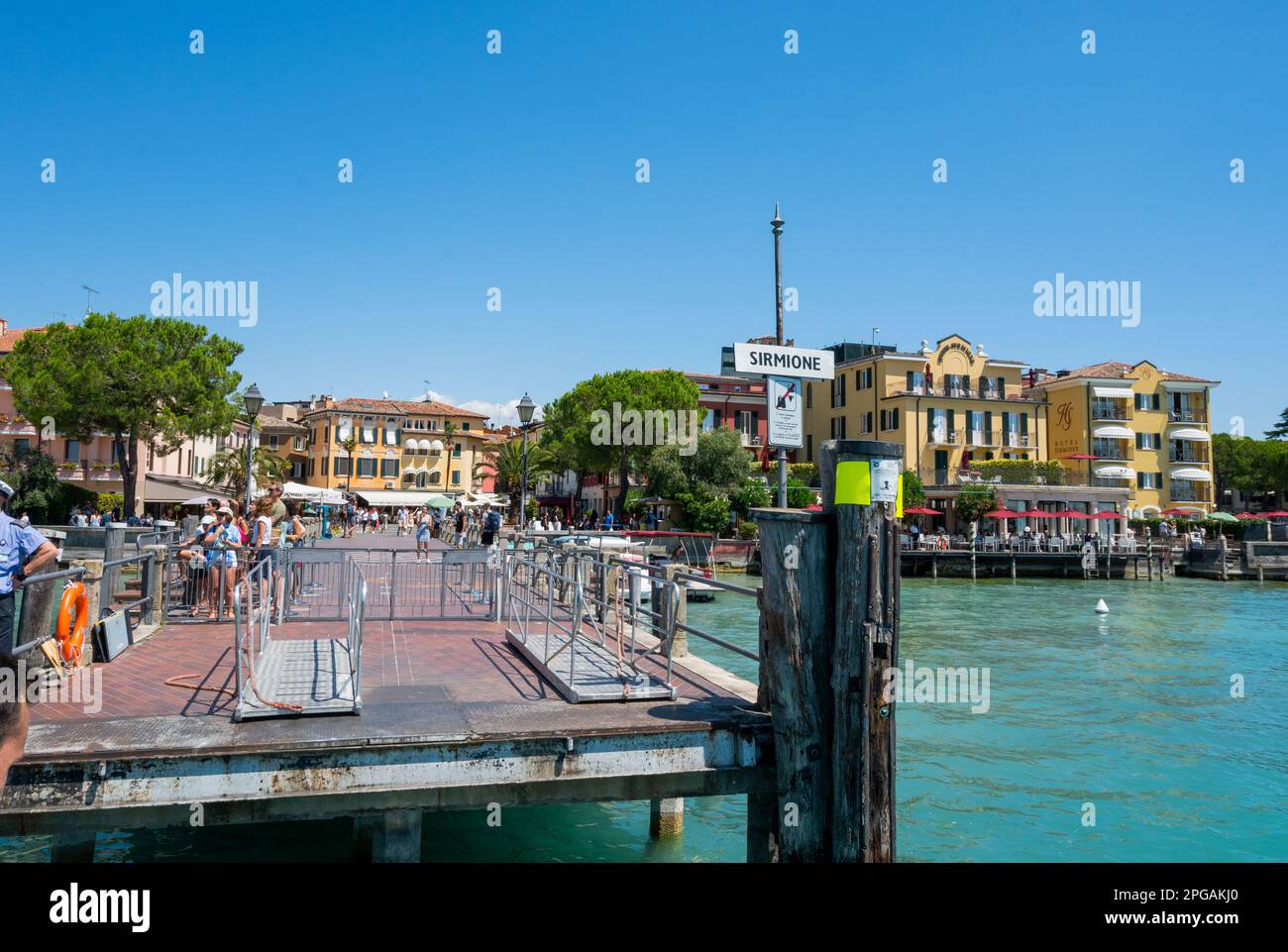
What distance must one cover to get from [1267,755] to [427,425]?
3297 inches

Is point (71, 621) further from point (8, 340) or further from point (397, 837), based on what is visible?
point (8, 340)

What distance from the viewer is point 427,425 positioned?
91.8 metres

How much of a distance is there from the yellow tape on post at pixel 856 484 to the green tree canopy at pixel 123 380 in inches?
1998

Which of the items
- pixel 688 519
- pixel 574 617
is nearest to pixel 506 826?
pixel 574 617

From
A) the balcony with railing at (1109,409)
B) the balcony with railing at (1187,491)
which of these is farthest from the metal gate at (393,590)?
the balcony with railing at (1187,491)

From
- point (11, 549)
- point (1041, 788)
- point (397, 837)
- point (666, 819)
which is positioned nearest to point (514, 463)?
point (1041, 788)

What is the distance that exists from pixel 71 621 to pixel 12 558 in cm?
216

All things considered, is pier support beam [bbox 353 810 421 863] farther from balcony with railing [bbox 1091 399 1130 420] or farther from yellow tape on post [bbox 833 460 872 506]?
balcony with railing [bbox 1091 399 1130 420]

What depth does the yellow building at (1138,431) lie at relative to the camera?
6850 cm

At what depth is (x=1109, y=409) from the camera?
68938mm

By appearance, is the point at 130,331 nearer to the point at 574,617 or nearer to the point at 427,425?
the point at 427,425

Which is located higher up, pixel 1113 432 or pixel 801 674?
pixel 1113 432

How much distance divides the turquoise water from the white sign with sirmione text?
5.62 metres

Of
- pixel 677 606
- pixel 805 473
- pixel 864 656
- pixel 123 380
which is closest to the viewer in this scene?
pixel 864 656
